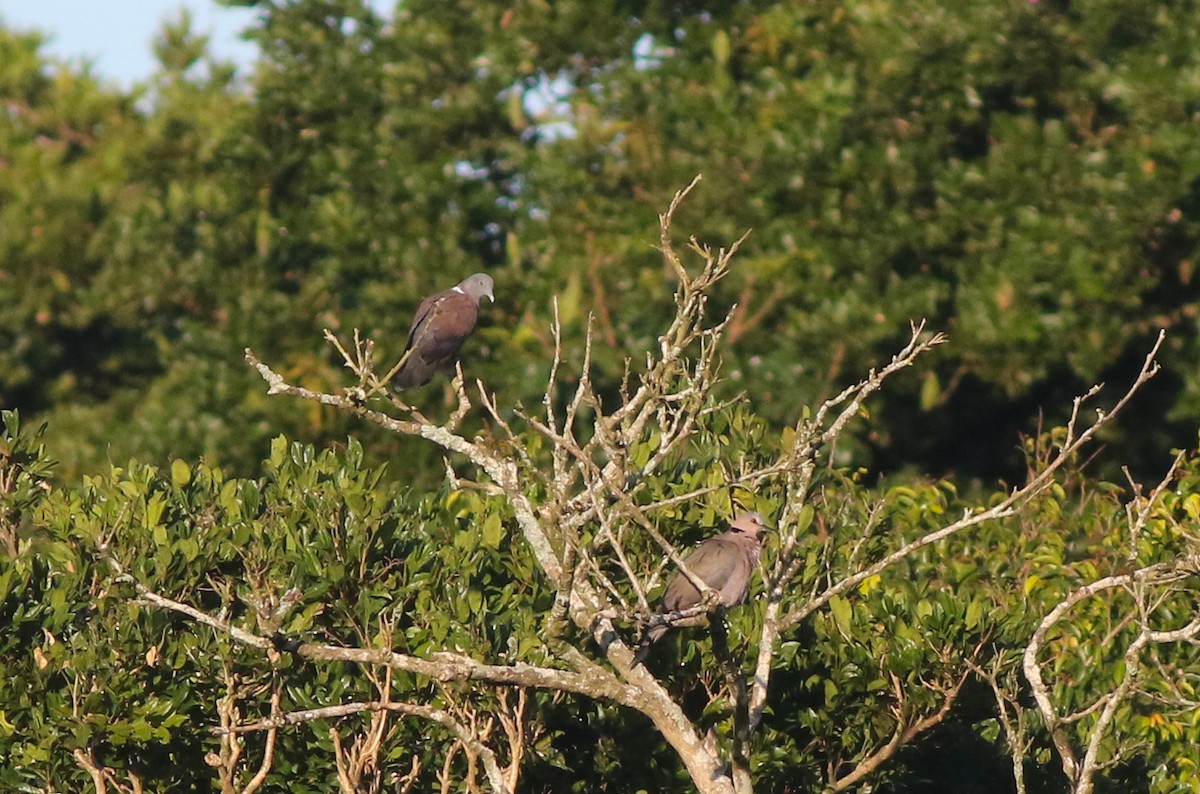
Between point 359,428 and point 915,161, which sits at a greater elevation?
point 915,161

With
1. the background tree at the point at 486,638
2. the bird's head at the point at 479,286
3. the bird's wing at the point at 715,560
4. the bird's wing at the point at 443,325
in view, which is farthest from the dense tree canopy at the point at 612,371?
the bird's head at the point at 479,286

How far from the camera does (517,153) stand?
1769 cm

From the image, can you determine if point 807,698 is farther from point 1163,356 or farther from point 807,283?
point 1163,356

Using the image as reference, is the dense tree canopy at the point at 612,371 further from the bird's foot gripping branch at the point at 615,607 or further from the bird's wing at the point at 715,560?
the bird's wing at the point at 715,560

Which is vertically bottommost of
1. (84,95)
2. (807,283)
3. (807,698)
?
(84,95)

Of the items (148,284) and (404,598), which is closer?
(404,598)

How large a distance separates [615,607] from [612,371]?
351 inches

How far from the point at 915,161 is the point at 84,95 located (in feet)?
45.7

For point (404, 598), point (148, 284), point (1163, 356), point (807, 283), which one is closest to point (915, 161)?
point (807, 283)

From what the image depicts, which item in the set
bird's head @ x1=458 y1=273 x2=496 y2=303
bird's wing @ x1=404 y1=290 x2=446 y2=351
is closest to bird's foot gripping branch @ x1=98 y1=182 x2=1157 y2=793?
bird's wing @ x1=404 y1=290 x2=446 y2=351

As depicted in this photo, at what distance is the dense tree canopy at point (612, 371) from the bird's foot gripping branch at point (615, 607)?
0.10 ft

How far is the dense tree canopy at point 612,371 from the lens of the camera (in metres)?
7.75

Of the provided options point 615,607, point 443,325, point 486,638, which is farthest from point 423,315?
point 615,607

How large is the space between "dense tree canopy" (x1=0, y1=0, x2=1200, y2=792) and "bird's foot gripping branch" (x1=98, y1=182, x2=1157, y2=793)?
0.10 ft
